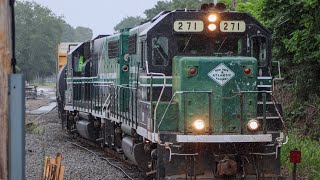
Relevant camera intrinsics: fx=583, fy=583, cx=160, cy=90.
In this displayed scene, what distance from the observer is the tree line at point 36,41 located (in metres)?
94.6

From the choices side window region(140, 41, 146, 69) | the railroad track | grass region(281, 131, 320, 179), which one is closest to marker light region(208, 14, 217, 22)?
side window region(140, 41, 146, 69)

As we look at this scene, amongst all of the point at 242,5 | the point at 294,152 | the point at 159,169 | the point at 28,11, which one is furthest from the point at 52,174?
the point at 28,11

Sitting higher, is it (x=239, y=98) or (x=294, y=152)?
(x=239, y=98)

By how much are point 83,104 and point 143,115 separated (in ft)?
30.2

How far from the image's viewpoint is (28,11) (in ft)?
345

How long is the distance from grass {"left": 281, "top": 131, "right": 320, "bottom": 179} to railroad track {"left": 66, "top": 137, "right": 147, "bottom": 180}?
3.13m

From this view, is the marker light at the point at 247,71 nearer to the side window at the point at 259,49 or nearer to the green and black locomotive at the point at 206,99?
the green and black locomotive at the point at 206,99

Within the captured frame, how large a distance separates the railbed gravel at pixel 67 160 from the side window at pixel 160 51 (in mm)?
3050

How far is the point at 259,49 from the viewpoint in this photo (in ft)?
33.0

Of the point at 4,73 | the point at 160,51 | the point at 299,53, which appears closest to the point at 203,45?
the point at 160,51

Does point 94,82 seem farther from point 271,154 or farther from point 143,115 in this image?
point 271,154

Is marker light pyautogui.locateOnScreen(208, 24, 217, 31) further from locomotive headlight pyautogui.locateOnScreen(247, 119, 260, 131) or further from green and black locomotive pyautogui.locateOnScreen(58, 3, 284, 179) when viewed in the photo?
locomotive headlight pyautogui.locateOnScreen(247, 119, 260, 131)

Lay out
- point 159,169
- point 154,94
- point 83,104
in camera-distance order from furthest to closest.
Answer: point 83,104 → point 154,94 → point 159,169

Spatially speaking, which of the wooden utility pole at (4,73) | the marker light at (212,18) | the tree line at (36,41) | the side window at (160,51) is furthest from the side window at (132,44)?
the tree line at (36,41)
